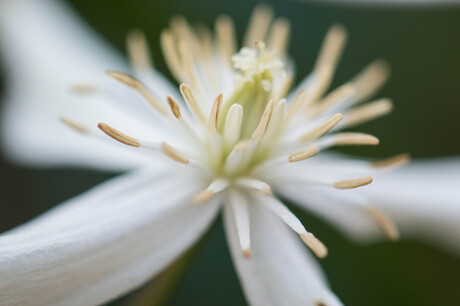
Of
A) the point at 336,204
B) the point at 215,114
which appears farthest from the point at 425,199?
the point at 215,114

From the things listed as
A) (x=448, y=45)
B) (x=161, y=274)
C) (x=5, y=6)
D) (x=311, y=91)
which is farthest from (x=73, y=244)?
(x=448, y=45)

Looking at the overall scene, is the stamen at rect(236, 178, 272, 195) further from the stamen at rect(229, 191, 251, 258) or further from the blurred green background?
the blurred green background

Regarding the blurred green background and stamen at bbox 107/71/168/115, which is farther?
the blurred green background

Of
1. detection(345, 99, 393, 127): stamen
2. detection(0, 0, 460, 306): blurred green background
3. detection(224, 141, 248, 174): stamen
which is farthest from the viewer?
detection(0, 0, 460, 306): blurred green background

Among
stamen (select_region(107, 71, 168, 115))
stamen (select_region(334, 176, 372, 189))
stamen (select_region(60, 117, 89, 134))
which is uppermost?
stamen (select_region(107, 71, 168, 115))

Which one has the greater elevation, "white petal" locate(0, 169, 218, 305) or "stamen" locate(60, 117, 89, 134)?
"stamen" locate(60, 117, 89, 134)

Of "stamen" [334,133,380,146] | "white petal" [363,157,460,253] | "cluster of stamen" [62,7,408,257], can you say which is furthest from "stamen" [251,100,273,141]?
"white petal" [363,157,460,253]
